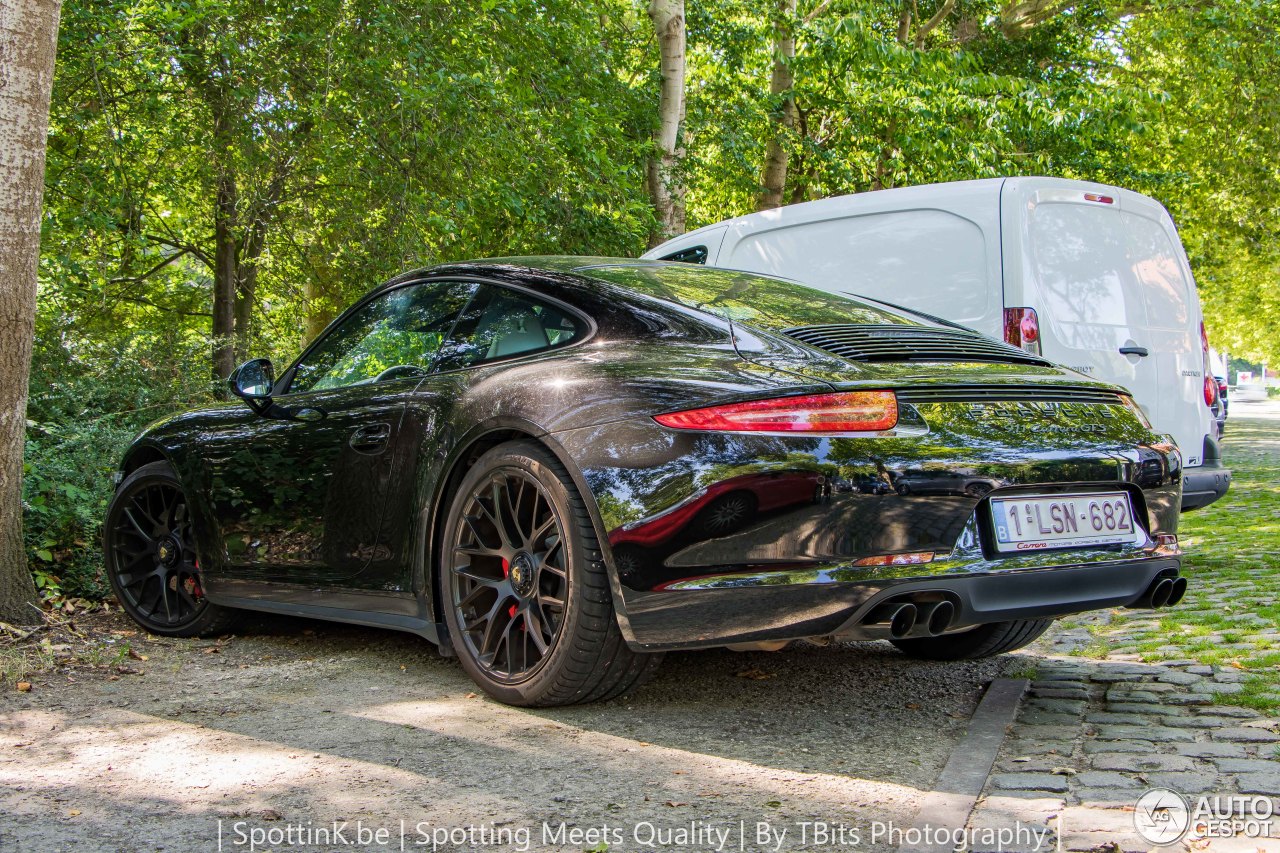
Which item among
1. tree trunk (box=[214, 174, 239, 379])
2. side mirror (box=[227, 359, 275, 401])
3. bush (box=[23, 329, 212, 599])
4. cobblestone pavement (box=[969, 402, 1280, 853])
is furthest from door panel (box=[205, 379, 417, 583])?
tree trunk (box=[214, 174, 239, 379])

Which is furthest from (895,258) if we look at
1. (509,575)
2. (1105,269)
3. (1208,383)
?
(509,575)

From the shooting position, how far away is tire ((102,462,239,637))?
18.0 feet

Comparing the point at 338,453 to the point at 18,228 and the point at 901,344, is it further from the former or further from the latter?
the point at 901,344

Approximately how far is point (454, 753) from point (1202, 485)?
16.4 ft

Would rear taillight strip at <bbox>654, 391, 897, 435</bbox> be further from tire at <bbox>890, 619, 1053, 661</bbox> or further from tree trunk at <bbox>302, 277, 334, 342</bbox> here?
tree trunk at <bbox>302, 277, 334, 342</bbox>

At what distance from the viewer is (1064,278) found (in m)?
6.97

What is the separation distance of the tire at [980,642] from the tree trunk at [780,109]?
14583 mm

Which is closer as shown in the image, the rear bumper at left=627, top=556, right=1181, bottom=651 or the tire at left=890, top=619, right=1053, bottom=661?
the rear bumper at left=627, top=556, right=1181, bottom=651

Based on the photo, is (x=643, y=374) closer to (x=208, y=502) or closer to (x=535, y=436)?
(x=535, y=436)

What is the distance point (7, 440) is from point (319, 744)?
2.43 m

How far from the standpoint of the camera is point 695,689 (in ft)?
14.4

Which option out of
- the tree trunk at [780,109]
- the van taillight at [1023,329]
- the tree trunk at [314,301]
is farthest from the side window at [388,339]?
the tree trunk at [780,109]

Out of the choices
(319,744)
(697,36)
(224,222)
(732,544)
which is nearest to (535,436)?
(732,544)

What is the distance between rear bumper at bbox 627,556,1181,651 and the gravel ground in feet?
1.14
